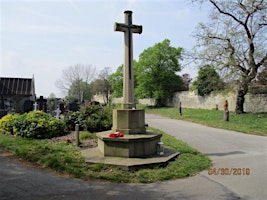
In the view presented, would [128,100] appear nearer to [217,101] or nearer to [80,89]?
[217,101]

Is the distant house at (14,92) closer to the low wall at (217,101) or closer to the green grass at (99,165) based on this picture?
the green grass at (99,165)

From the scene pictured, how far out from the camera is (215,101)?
31875mm

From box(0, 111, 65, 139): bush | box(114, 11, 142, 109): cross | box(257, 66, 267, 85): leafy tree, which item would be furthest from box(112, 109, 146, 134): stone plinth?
box(257, 66, 267, 85): leafy tree

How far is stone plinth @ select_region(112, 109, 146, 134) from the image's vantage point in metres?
8.22

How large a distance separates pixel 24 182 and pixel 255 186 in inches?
198

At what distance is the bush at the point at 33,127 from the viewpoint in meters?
11.6

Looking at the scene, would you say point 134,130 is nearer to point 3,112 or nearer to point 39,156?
point 39,156

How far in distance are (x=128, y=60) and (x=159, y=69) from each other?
31.9 metres

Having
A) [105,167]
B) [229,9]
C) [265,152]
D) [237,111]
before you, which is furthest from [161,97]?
[105,167]

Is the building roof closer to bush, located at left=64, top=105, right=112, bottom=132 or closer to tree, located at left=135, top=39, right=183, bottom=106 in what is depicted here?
bush, located at left=64, top=105, right=112, bottom=132

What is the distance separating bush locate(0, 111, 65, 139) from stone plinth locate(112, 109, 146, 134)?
4.73 metres

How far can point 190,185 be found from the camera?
5758 millimetres

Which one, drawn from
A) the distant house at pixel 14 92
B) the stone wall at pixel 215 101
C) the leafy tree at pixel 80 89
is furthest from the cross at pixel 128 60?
the leafy tree at pixel 80 89
